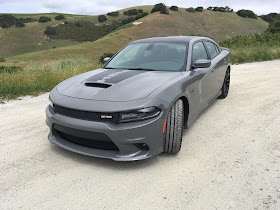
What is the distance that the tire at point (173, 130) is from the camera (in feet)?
9.53

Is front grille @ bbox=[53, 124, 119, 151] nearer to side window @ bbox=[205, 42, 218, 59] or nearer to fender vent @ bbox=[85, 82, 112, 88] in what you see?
fender vent @ bbox=[85, 82, 112, 88]

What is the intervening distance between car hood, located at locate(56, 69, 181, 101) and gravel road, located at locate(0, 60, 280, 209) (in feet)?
2.60

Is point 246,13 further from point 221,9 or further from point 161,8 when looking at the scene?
point 161,8

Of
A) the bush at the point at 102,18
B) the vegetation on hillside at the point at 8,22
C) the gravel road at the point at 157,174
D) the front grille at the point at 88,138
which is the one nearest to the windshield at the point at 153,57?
the gravel road at the point at 157,174

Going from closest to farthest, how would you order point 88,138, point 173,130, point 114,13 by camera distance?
point 88,138 < point 173,130 < point 114,13

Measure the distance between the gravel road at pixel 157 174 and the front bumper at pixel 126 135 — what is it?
0.71 feet

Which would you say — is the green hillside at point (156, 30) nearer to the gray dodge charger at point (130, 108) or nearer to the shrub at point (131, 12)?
the shrub at point (131, 12)

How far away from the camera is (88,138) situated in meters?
2.73

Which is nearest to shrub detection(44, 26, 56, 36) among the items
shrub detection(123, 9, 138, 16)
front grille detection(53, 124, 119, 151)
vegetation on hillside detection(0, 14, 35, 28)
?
vegetation on hillside detection(0, 14, 35, 28)

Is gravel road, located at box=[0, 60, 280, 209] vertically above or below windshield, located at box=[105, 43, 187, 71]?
below

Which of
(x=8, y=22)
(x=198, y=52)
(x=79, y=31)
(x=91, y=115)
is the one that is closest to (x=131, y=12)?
(x=79, y=31)

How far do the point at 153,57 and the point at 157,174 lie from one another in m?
1.96

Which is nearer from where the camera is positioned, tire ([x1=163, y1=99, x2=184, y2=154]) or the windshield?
tire ([x1=163, y1=99, x2=184, y2=154])

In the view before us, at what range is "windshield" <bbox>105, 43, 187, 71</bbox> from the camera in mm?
3770
